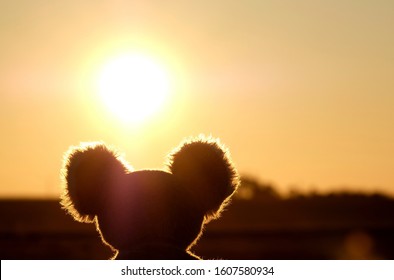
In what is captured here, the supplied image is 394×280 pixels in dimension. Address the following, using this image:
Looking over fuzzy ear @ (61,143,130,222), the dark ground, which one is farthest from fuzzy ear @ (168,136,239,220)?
the dark ground

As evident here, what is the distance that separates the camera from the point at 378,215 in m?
44.5

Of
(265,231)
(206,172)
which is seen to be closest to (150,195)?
(206,172)

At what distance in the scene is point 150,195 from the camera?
9.71 ft

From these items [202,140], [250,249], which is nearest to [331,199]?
[250,249]

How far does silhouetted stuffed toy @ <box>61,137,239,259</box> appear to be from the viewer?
2930mm

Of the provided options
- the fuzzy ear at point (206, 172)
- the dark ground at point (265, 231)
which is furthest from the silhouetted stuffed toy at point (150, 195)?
the dark ground at point (265, 231)

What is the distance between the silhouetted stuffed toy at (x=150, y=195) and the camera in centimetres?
293

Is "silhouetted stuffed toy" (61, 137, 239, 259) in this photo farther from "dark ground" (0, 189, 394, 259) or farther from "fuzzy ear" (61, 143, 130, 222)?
"dark ground" (0, 189, 394, 259)

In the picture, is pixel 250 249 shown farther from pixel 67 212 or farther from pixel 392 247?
pixel 67 212

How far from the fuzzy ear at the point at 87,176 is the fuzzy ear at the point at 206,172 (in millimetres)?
171

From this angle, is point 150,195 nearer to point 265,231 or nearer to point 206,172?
point 206,172

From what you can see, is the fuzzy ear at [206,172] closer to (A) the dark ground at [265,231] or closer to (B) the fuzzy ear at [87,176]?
(B) the fuzzy ear at [87,176]

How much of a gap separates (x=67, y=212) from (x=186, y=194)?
16.8 inches

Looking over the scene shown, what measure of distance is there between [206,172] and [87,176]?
36 centimetres
